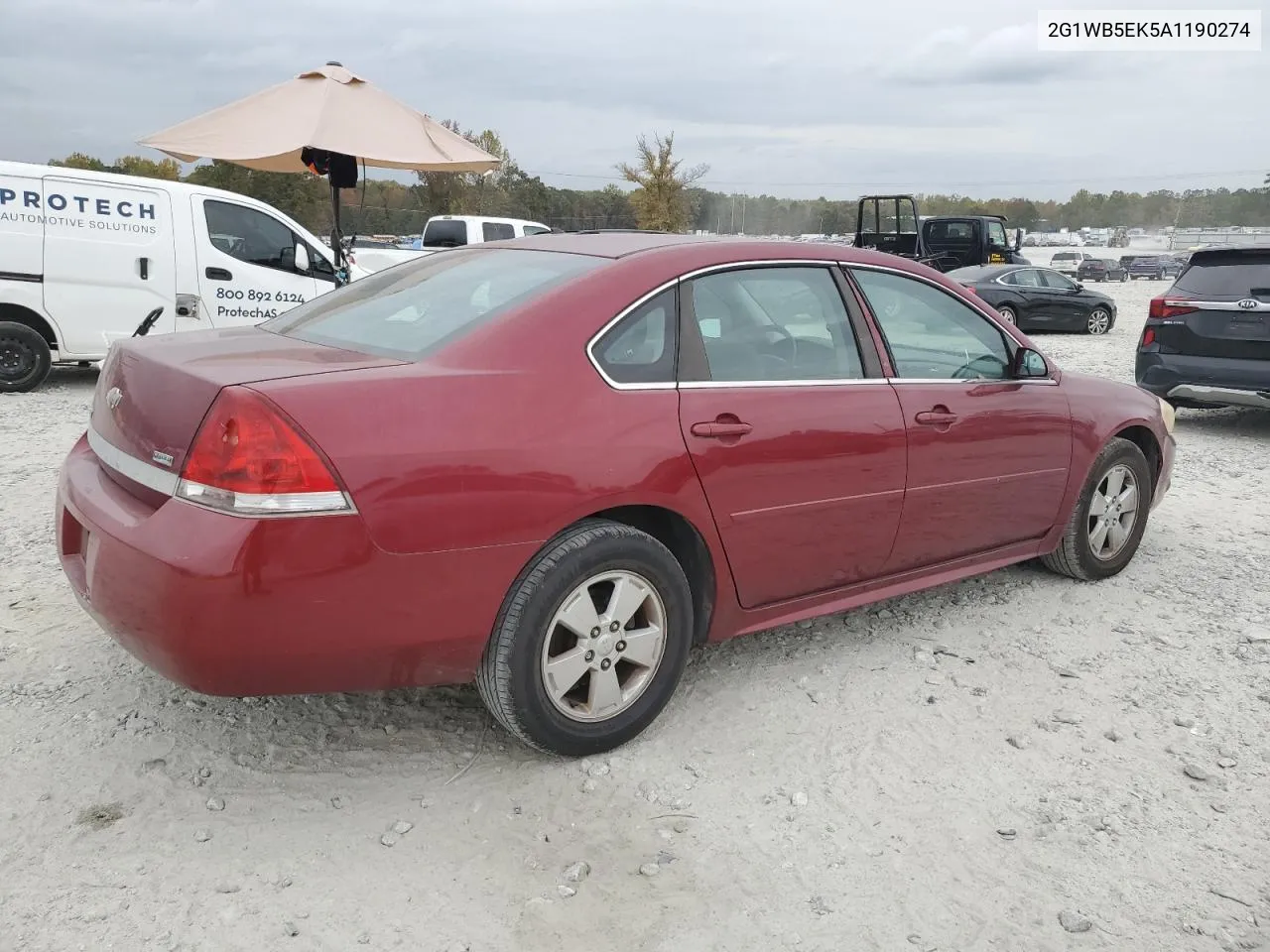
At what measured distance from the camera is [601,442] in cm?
279

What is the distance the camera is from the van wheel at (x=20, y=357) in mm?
8680

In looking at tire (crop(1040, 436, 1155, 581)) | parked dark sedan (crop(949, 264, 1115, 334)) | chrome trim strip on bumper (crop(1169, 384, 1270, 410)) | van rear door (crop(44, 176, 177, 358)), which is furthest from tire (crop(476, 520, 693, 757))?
parked dark sedan (crop(949, 264, 1115, 334))

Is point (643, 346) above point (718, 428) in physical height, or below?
above

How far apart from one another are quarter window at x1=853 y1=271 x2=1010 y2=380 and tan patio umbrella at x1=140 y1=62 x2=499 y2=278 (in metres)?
6.25

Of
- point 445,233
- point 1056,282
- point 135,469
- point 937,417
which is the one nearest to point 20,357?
point 135,469

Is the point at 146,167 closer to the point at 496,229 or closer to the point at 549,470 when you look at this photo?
the point at 496,229

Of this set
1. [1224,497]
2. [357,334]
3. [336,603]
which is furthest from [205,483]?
[1224,497]

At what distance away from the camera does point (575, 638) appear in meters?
2.88

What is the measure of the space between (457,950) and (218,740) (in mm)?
1198

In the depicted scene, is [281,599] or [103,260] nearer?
[281,599]

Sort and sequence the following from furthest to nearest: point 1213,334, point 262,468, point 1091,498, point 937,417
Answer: point 1213,334 < point 1091,498 < point 937,417 < point 262,468

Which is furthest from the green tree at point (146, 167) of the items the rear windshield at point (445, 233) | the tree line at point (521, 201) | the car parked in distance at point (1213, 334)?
the car parked in distance at point (1213, 334)

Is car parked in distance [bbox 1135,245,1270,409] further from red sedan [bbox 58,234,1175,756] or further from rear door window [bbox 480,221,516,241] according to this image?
rear door window [bbox 480,221,516,241]

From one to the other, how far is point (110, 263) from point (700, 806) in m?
8.09
